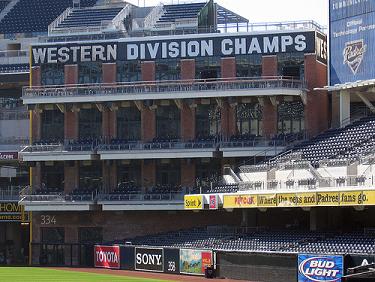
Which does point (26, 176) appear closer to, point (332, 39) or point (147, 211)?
point (147, 211)

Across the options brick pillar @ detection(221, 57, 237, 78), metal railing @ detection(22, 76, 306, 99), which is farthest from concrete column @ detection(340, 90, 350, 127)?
brick pillar @ detection(221, 57, 237, 78)

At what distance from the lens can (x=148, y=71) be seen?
72250mm

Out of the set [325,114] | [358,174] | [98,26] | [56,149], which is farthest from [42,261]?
[358,174]

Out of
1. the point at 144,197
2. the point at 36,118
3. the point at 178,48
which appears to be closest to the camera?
Result: the point at 144,197

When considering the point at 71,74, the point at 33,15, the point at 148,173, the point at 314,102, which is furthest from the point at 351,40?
the point at 33,15

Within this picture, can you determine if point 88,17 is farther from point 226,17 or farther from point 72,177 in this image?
point 72,177

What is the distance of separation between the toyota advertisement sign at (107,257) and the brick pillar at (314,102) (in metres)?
15.5

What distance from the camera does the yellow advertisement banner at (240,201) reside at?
59312 millimetres

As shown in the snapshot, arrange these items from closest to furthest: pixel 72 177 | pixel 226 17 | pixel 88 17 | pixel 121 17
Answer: pixel 72 177 < pixel 121 17 < pixel 88 17 < pixel 226 17

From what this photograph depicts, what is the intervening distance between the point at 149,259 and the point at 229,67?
15057 millimetres

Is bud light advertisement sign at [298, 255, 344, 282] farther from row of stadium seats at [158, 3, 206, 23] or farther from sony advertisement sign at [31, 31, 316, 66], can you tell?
row of stadium seats at [158, 3, 206, 23]

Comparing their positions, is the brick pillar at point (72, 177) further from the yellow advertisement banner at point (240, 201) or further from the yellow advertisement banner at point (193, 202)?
the yellow advertisement banner at point (240, 201)

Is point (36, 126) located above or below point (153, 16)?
below

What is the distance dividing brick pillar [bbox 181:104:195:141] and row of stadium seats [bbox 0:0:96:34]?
24.7 m
